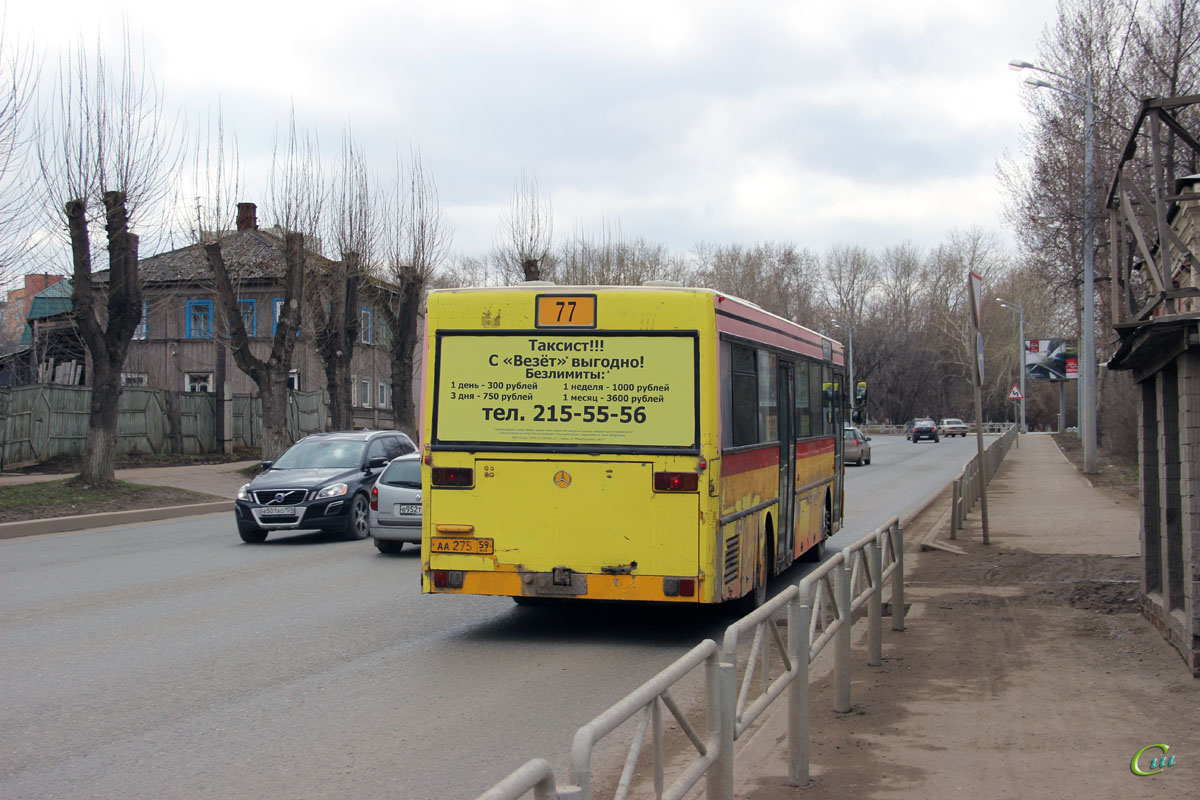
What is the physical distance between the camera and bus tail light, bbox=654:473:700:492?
8758 mm

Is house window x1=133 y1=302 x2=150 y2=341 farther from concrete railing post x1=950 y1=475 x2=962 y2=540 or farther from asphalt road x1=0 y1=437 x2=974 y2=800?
concrete railing post x1=950 y1=475 x2=962 y2=540

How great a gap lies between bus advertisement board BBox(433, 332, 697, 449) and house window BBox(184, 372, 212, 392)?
39828mm

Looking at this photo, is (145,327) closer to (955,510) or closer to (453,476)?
(955,510)

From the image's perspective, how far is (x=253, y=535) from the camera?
56.4 ft

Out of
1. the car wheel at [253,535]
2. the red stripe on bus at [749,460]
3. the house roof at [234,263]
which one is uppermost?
the house roof at [234,263]

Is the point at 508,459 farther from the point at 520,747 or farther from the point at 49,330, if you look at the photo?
the point at 49,330

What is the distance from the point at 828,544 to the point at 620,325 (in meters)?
9.10

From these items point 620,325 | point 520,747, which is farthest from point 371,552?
point 520,747

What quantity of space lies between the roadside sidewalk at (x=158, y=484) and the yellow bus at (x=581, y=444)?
488 inches

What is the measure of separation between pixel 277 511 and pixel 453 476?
337 inches

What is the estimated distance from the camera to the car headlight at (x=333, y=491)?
676 inches

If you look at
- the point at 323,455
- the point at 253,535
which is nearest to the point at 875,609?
the point at 253,535

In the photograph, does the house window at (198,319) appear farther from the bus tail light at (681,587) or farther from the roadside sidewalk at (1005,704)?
the bus tail light at (681,587)

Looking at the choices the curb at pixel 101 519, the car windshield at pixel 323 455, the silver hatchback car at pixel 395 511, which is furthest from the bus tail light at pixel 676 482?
the curb at pixel 101 519
